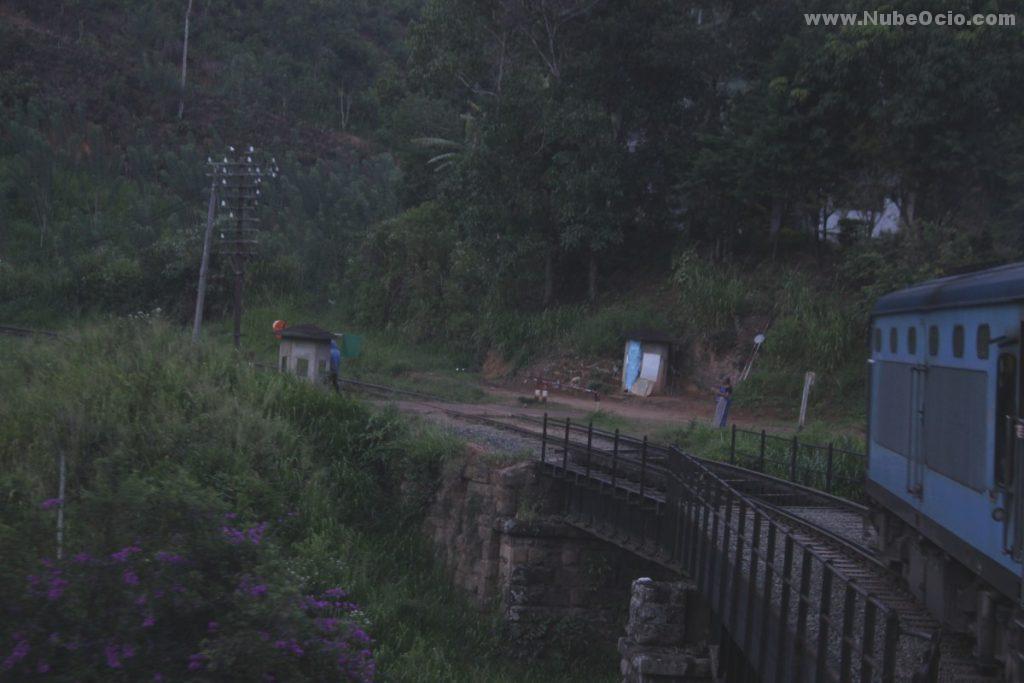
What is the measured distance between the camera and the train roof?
8570 millimetres

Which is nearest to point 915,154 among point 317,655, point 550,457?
point 550,457

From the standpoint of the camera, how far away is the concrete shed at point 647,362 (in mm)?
35719

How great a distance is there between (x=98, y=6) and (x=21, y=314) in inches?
1734

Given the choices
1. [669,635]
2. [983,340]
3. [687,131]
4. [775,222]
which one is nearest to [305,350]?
[775,222]

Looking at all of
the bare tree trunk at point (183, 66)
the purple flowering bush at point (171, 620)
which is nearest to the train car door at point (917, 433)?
the purple flowering bush at point (171, 620)

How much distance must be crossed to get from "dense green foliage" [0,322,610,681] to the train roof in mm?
5789

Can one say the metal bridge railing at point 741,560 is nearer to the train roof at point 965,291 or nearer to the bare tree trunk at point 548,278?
the train roof at point 965,291

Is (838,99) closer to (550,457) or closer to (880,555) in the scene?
(550,457)

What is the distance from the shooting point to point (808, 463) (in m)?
22.3

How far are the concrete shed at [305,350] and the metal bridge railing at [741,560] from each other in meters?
11.2

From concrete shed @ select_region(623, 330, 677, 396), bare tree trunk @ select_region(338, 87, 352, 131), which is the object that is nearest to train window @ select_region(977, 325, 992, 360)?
concrete shed @ select_region(623, 330, 677, 396)

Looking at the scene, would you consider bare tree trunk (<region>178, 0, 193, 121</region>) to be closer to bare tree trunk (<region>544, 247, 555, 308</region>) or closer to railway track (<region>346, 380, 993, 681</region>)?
bare tree trunk (<region>544, 247, 555, 308</region>)

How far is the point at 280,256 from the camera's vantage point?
53812 millimetres

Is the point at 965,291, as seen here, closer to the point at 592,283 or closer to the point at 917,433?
the point at 917,433
